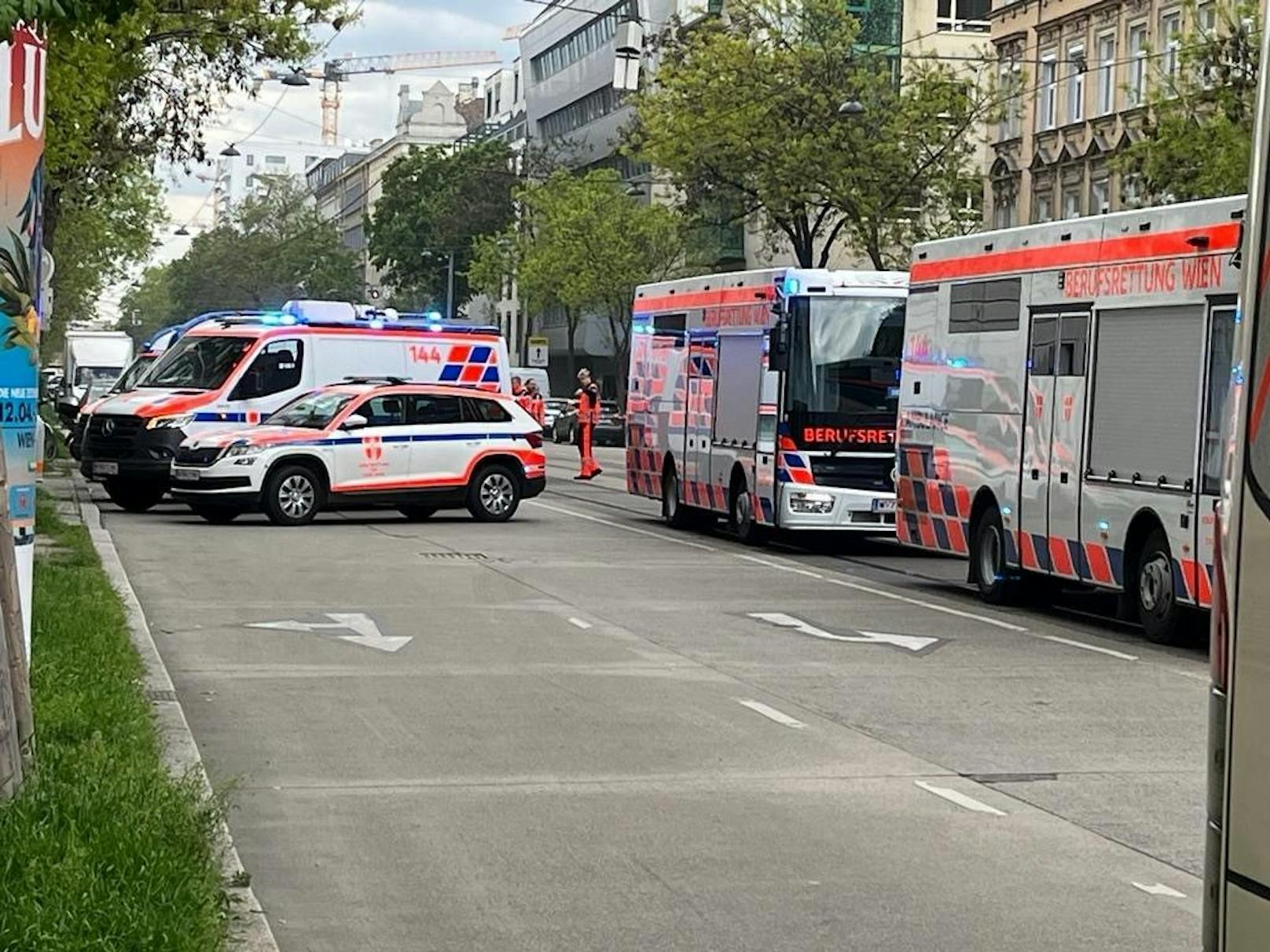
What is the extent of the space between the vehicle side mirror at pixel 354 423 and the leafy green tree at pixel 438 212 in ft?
249

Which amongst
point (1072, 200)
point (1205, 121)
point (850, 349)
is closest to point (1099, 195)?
point (1072, 200)

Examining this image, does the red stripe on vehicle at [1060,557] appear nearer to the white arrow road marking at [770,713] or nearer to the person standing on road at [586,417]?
the white arrow road marking at [770,713]

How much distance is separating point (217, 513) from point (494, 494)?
3.39 metres

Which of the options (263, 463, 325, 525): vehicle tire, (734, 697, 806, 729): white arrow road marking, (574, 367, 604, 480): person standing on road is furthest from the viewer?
(574, 367, 604, 480): person standing on road

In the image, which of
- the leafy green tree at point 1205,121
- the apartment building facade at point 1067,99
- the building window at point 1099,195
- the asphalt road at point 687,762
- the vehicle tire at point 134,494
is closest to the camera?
the asphalt road at point 687,762

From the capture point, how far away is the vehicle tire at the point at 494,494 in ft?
97.3

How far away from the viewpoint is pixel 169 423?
30672 mm

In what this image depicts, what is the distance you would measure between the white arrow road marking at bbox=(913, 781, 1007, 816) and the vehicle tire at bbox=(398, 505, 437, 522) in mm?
19655

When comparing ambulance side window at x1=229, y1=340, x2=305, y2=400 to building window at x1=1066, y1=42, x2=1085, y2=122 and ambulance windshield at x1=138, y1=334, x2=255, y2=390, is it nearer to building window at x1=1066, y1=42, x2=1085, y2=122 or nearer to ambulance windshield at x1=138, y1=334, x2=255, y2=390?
ambulance windshield at x1=138, y1=334, x2=255, y2=390

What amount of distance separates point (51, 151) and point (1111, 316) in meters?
9.95

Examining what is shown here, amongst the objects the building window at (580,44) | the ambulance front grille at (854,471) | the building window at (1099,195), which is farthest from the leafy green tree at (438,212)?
the ambulance front grille at (854,471)

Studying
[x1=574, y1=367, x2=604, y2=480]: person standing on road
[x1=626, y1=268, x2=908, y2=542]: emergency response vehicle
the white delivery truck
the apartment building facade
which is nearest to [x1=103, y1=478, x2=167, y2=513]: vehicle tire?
[x1=626, y1=268, x2=908, y2=542]: emergency response vehicle

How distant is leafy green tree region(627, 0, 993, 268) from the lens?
1934 inches

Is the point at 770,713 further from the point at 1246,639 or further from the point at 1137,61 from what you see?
the point at 1137,61
